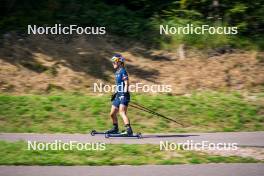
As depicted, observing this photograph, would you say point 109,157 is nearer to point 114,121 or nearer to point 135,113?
point 114,121

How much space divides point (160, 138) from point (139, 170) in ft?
9.53

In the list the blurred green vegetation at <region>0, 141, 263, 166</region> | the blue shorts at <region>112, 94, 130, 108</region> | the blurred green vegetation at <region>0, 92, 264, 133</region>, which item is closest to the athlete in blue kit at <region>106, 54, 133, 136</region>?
the blue shorts at <region>112, 94, 130, 108</region>

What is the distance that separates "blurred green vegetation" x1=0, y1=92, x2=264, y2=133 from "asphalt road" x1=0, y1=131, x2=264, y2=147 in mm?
635

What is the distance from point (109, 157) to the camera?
8.95m

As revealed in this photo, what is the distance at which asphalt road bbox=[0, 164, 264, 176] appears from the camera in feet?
26.0

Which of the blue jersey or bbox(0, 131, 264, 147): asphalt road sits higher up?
the blue jersey

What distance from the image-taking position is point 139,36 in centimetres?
1822

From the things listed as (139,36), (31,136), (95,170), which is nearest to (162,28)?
(139,36)

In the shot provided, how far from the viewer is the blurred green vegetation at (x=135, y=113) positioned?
12.2 m

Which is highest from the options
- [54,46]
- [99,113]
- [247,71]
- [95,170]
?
[54,46]

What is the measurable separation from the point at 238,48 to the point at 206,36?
47.6 inches

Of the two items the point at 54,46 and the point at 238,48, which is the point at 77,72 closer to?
the point at 54,46

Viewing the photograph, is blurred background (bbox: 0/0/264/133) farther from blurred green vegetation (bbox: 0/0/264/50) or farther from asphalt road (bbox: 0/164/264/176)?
asphalt road (bbox: 0/164/264/176)

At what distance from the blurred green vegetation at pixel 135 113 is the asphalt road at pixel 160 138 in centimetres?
63
